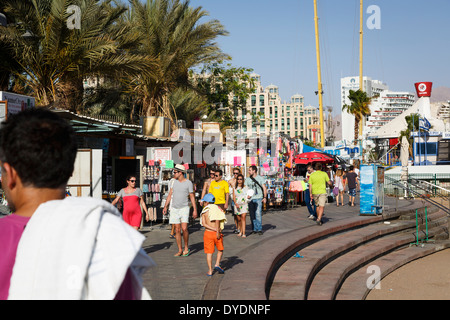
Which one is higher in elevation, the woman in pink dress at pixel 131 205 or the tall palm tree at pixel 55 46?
the tall palm tree at pixel 55 46

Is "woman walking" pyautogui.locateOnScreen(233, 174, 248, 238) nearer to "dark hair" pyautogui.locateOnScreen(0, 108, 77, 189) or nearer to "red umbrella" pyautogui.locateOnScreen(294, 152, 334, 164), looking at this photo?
"red umbrella" pyautogui.locateOnScreen(294, 152, 334, 164)

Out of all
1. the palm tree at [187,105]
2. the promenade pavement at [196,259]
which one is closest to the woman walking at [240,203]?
the promenade pavement at [196,259]

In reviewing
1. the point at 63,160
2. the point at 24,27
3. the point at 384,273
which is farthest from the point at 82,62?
the point at 63,160

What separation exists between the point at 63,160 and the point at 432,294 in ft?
29.8

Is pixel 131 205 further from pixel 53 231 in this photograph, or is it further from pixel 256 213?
pixel 53 231

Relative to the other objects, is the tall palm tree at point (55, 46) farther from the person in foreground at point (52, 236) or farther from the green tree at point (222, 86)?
the green tree at point (222, 86)

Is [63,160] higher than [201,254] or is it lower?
higher

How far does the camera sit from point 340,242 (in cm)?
1220

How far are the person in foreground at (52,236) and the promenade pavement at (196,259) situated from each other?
4715mm

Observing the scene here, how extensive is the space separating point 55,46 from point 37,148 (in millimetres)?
13334

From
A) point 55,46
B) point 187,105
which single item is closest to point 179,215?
point 55,46

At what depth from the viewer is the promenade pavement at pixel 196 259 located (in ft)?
22.9

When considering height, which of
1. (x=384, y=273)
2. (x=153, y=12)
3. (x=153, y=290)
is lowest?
(x=384, y=273)

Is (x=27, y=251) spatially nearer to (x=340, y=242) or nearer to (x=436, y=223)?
(x=340, y=242)
